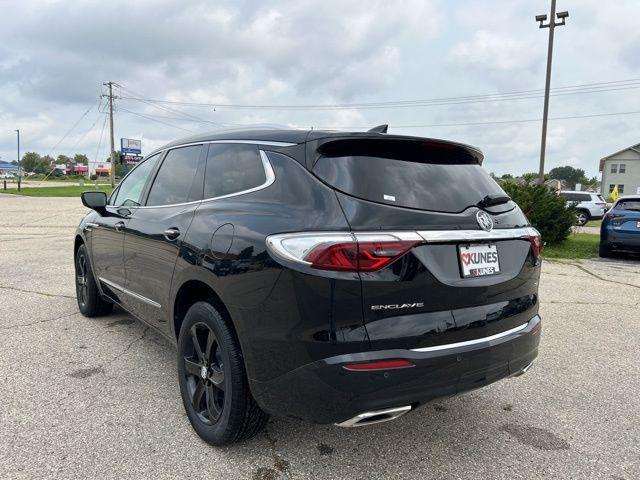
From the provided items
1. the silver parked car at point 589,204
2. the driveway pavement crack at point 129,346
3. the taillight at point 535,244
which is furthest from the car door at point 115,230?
the silver parked car at point 589,204

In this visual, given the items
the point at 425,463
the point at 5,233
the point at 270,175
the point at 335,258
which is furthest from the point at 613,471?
the point at 5,233

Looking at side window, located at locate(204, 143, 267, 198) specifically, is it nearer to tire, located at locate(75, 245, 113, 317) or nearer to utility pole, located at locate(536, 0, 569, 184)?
tire, located at locate(75, 245, 113, 317)

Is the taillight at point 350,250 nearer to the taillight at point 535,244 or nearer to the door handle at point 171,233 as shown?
the taillight at point 535,244

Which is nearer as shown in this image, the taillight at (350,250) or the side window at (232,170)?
the taillight at (350,250)

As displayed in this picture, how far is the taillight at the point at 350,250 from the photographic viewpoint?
2084 mm

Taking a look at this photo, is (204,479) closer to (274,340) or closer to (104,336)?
(274,340)

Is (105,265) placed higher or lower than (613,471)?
higher

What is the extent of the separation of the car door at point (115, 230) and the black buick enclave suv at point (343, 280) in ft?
3.68

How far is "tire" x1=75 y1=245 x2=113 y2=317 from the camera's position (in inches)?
194

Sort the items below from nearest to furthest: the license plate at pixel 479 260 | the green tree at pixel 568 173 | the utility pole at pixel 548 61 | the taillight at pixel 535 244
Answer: the license plate at pixel 479 260 → the taillight at pixel 535 244 → the utility pole at pixel 548 61 → the green tree at pixel 568 173

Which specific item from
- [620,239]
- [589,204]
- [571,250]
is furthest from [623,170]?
[620,239]

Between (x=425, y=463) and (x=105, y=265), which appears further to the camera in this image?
(x=105, y=265)

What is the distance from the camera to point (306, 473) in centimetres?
249

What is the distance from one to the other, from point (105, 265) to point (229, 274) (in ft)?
7.94
